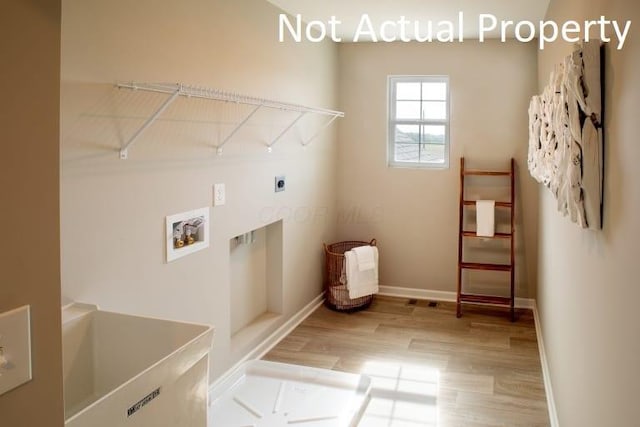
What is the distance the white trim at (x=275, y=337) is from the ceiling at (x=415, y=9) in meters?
2.32

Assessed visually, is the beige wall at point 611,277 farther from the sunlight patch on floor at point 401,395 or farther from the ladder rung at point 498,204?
the ladder rung at point 498,204

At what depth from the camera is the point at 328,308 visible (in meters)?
4.92

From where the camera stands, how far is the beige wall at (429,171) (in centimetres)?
488

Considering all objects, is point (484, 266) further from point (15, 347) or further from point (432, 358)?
point (15, 347)

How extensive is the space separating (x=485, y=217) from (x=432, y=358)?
4.81ft

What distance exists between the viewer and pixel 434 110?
5.20m

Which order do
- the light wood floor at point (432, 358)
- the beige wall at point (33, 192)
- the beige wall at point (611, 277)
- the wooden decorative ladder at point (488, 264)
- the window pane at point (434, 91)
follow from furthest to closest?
the window pane at point (434, 91) → the wooden decorative ladder at point (488, 264) → the light wood floor at point (432, 358) → the beige wall at point (611, 277) → the beige wall at point (33, 192)

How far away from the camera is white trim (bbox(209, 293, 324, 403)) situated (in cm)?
339

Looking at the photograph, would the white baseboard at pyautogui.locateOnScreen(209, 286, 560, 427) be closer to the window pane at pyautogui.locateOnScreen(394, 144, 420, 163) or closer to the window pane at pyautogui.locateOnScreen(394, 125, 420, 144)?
the window pane at pyautogui.locateOnScreen(394, 144, 420, 163)

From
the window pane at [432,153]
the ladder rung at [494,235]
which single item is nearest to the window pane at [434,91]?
the window pane at [432,153]

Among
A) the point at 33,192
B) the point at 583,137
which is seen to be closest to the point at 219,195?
the point at 583,137

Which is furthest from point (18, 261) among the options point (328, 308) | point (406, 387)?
point (328, 308)

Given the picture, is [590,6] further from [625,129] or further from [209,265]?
[209,265]

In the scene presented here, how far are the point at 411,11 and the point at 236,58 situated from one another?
1.41 meters
